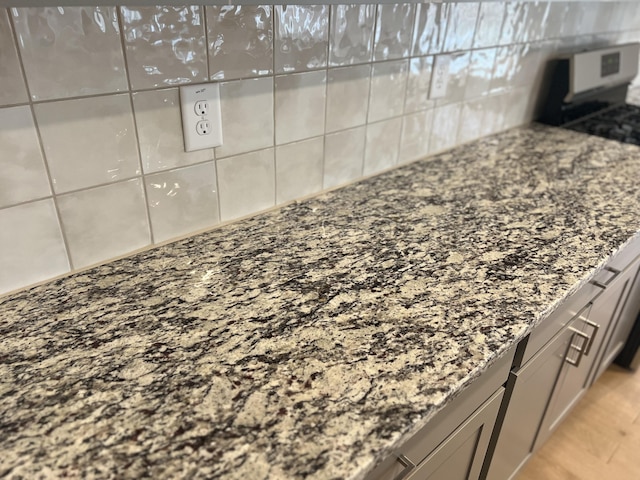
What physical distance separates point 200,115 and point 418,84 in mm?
705

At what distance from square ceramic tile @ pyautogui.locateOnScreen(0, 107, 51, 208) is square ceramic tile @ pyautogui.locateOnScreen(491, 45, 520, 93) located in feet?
4.62

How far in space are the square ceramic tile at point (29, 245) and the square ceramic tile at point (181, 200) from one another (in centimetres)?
18

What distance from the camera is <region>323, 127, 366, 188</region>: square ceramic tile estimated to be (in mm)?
1260

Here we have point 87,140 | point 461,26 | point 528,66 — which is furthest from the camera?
point 528,66

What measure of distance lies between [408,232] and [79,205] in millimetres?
676

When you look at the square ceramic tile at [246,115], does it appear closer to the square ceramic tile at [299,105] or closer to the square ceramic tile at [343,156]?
the square ceramic tile at [299,105]

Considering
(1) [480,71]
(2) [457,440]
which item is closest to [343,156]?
(1) [480,71]

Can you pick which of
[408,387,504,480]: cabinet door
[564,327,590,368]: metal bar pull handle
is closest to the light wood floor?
[564,327,590,368]: metal bar pull handle

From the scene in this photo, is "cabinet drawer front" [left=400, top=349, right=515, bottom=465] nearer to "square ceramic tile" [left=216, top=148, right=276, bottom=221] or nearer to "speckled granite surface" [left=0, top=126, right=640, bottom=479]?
"speckled granite surface" [left=0, top=126, right=640, bottom=479]

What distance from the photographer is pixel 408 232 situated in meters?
1.12

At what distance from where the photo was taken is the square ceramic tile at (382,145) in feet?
4.45

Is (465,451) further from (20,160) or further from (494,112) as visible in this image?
(494,112)

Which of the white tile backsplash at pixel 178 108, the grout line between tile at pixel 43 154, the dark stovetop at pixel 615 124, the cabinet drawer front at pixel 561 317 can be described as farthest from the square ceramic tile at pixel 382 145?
the dark stovetop at pixel 615 124

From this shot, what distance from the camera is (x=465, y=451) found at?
37.5 inches
